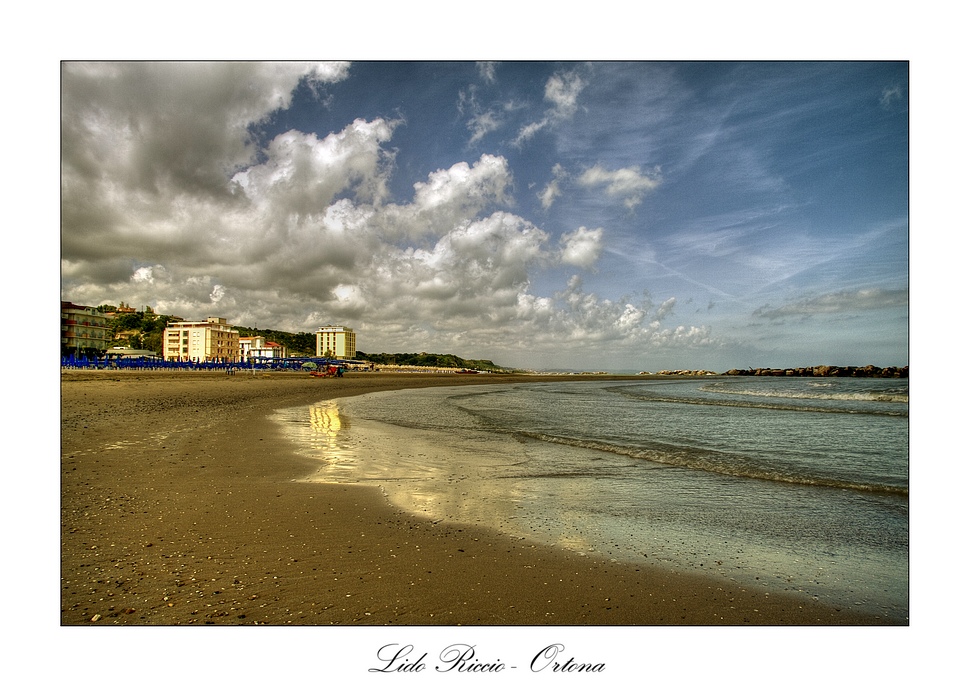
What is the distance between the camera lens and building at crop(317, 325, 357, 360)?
78.4 m

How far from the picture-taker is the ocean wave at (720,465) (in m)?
7.30

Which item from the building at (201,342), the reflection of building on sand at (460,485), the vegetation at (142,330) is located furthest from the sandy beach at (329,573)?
the building at (201,342)

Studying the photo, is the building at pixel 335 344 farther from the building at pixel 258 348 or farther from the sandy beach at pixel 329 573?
the sandy beach at pixel 329 573

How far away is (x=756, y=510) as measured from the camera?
6031 millimetres

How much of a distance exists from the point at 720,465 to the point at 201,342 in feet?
143

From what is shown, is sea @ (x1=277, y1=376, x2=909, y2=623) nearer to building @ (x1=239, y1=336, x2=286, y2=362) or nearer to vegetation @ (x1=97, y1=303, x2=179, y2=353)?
vegetation @ (x1=97, y1=303, x2=179, y2=353)

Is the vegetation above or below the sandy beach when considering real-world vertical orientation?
above

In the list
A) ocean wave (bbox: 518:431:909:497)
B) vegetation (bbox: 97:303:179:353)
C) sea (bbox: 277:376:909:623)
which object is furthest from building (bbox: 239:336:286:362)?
ocean wave (bbox: 518:431:909:497)

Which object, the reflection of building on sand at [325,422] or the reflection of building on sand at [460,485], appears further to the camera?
the reflection of building on sand at [325,422]

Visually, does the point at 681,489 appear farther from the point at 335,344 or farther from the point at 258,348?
the point at 335,344

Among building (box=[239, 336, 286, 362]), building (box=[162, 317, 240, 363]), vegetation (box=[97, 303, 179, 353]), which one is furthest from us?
building (box=[239, 336, 286, 362])

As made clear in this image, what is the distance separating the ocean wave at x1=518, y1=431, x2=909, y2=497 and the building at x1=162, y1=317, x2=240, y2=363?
851 inches

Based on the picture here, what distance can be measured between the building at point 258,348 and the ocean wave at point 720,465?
5600 cm

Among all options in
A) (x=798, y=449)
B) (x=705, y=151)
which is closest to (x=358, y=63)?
(x=705, y=151)
